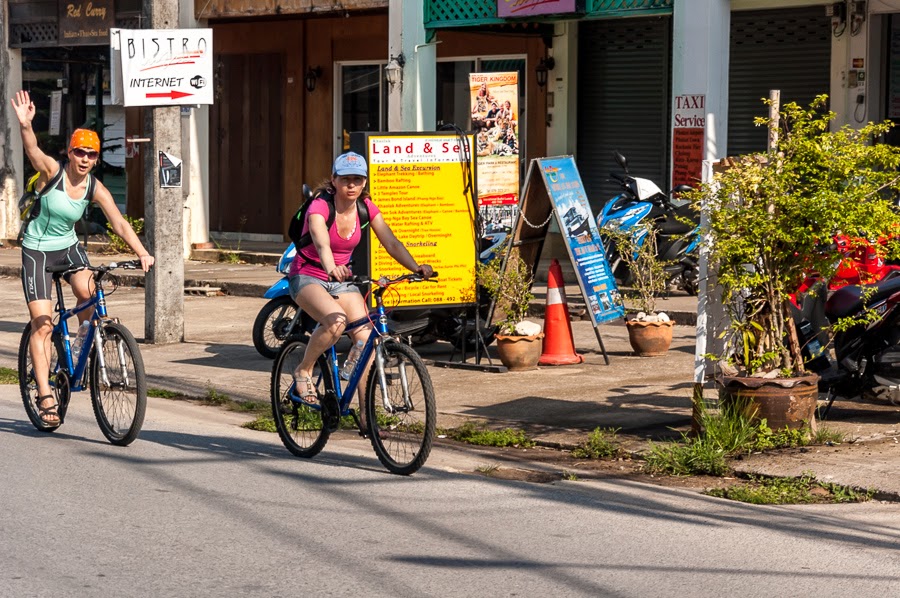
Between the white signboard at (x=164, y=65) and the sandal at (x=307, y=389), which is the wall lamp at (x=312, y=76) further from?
the sandal at (x=307, y=389)

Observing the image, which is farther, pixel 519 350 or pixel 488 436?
pixel 519 350

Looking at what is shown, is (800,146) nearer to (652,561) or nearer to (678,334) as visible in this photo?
(652,561)

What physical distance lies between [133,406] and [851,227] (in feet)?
14.8

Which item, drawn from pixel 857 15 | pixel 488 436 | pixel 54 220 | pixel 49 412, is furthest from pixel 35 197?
pixel 857 15

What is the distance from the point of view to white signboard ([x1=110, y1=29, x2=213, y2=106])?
13.9 meters

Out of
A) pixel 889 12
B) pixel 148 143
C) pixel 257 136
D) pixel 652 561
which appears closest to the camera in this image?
pixel 652 561

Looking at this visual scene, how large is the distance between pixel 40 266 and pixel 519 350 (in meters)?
4.42

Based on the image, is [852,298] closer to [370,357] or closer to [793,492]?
[793,492]

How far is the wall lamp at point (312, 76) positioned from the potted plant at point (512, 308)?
10.8m

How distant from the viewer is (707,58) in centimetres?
1554

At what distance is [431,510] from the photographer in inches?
295

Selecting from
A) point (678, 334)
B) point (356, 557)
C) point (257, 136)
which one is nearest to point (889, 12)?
point (678, 334)

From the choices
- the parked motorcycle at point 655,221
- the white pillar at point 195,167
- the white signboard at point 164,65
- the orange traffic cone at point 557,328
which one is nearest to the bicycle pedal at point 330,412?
the orange traffic cone at point 557,328

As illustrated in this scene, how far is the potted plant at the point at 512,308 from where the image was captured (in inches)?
488
